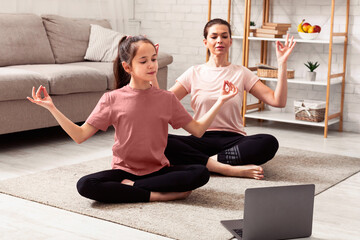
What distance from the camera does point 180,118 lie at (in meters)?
2.38

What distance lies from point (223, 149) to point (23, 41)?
6.23ft

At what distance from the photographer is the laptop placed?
1.87 metres

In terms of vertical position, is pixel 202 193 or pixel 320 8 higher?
pixel 320 8

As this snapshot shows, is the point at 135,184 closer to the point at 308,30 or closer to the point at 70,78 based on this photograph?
the point at 70,78

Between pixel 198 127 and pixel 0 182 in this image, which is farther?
pixel 0 182

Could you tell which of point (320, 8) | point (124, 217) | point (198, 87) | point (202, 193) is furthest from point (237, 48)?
point (124, 217)

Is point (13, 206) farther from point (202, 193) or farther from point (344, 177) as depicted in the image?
point (344, 177)

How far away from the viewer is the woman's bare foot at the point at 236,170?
2.80m

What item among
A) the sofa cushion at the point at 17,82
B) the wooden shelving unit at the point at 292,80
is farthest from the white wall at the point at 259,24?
the sofa cushion at the point at 17,82

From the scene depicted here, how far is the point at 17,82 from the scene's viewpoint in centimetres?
330

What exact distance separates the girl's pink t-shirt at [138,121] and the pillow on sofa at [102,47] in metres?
2.15

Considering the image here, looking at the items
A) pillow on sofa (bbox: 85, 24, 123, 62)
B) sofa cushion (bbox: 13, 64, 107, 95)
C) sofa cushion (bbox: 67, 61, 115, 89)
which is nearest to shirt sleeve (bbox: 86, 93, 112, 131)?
sofa cushion (bbox: 13, 64, 107, 95)

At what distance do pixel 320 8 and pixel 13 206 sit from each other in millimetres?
3044

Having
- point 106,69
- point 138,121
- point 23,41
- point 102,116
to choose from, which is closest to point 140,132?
point 138,121
